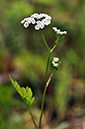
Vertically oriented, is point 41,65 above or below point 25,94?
below

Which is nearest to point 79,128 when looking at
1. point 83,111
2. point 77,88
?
point 83,111

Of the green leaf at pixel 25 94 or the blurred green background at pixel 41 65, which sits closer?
the green leaf at pixel 25 94

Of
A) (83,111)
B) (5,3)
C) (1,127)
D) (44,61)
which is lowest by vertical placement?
(83,111)

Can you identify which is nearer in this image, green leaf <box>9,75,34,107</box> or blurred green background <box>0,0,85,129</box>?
green leaf <box>9,75,34,107</box>

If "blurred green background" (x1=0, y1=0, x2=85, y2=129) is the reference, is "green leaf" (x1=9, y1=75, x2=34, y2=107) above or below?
above

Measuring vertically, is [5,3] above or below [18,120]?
above

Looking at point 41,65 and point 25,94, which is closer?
point 25,94

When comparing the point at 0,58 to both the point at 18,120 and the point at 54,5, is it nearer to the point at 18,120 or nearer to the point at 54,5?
the point at 18,120

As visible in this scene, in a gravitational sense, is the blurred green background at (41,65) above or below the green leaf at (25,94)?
below
